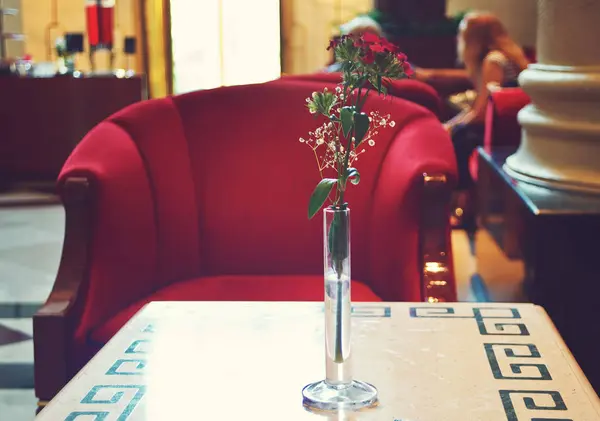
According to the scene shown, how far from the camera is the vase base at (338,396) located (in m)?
1.11

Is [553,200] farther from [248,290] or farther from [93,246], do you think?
[93,246]

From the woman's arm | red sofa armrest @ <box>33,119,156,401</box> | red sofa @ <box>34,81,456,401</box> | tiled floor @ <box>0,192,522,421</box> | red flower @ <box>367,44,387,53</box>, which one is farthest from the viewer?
the woman's arm

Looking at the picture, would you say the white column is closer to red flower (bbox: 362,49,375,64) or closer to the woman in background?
A: red flower (bbox: 362,49,375,64)

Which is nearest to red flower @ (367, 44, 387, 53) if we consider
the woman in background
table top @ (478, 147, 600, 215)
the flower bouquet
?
the flower bouquet

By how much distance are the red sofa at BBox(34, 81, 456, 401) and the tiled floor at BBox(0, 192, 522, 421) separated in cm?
42

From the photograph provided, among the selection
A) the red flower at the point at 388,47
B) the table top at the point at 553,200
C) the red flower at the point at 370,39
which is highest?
the red flower at the point at 370,39

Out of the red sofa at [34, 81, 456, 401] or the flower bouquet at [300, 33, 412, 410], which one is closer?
the flower bouquet at [300, 33, 412, 410]

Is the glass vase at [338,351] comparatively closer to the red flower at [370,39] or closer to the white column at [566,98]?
the red flower at [370,39]

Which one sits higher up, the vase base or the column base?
the column base

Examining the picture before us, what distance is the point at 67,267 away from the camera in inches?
72.9

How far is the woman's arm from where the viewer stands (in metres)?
4.46

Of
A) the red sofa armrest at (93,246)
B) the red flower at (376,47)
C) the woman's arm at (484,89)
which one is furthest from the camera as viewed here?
the woman's arm at (484,89)

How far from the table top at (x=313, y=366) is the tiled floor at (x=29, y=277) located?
0.85 m

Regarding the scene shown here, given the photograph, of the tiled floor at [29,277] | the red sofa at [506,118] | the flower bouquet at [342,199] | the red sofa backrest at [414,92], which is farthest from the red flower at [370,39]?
the red sofa at [506,118]
